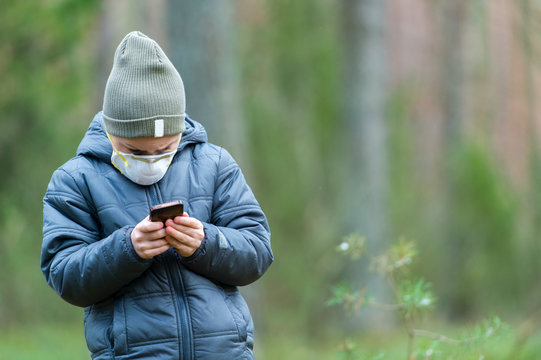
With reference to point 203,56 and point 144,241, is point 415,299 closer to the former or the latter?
point 144,241

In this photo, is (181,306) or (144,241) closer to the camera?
(144,241)

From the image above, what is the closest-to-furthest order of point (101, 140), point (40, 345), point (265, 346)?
point (101, 140)
point (40, 345)
point (265, 346)

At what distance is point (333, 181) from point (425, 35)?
23.5 meters

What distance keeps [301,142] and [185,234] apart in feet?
54.0

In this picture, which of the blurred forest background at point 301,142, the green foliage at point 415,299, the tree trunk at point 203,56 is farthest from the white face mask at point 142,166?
the tree trunk at point 203,56

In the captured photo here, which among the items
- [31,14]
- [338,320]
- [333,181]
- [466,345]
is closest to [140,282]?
[466,345]

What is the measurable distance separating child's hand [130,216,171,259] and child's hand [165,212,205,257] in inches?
1.0

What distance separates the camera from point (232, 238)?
2.62 metres

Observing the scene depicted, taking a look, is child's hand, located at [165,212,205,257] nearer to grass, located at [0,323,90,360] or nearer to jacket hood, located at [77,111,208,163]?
jacket hood, located at [77,111,208,163]

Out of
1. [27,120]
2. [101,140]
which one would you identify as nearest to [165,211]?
[101,140]

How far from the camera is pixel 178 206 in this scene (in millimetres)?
2398

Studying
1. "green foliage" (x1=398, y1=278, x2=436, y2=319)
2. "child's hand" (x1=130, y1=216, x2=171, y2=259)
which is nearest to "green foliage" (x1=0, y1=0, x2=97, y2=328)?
"green foliage" (x1=398, y1=278, x2=436, y2=319)

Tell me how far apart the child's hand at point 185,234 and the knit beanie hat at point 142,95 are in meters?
0.31

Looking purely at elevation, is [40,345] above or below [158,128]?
below
